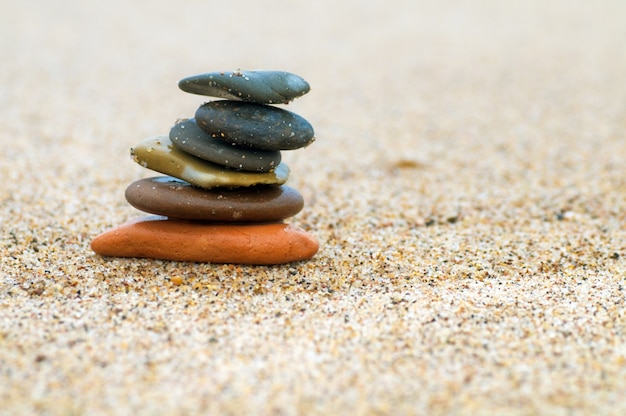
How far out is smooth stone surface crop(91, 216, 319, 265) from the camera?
3676 millimetres

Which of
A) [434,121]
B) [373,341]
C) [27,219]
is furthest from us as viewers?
[434,121]

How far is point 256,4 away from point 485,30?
5038 millimetres

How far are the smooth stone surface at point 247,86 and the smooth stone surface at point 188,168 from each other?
15.2 inches

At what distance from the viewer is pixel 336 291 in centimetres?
351

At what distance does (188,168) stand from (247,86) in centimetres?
59

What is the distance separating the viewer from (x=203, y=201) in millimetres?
3635

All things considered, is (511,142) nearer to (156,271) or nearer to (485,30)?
(156,271)

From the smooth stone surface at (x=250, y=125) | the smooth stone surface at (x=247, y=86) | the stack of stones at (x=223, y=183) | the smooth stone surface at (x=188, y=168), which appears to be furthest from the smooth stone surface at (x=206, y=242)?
the smooth stone surface at (x=247, y=86)

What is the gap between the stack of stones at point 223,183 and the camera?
3.56 meters

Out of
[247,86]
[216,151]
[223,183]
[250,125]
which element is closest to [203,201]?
[223,183]

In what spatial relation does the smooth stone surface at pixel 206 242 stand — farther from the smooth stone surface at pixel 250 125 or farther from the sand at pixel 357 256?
the smooth stone surface at pixel 250 125

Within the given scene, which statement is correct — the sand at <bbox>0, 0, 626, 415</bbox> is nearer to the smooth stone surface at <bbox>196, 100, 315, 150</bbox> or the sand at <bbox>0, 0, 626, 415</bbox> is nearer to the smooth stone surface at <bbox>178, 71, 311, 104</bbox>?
the smooth stone surface at <bbox>196, 100, 315, 150</bbox>

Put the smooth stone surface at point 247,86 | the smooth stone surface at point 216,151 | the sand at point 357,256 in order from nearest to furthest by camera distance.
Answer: the sand at point 357,256
the smooth stone surface at point 247,86
the smooth stone surface at point 216,151

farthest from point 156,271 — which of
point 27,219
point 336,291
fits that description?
point 27,219
